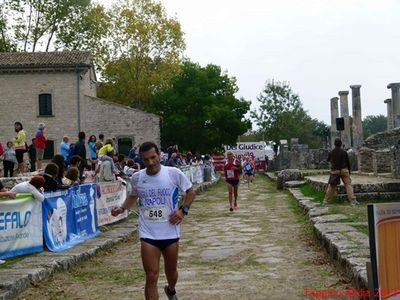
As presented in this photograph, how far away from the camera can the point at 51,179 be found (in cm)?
1121

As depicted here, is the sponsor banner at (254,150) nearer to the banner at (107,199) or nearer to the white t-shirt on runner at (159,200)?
the banner at (107,199)

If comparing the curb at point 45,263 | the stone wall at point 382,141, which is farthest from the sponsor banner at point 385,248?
the stone wall at point 382,141

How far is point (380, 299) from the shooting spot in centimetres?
493

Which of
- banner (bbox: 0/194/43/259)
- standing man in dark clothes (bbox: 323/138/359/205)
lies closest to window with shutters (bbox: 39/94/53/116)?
standing man in dark clothes (bbox: 323/138/359/205)

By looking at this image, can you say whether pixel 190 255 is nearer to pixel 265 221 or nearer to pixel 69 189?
pixel 69 189

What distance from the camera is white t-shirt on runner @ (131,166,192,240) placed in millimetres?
5988

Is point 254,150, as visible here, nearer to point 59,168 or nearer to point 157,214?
point 59,168

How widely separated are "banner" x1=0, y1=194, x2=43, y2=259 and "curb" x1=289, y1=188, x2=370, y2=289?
458cm

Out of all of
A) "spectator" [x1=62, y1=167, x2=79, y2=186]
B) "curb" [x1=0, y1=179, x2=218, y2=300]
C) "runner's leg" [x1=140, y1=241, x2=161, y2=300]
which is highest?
"spectator" [x1=62, y1=167, x2=79, y2=186]

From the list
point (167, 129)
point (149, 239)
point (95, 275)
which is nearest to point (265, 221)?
point (95, 275)

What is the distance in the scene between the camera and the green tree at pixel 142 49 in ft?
163

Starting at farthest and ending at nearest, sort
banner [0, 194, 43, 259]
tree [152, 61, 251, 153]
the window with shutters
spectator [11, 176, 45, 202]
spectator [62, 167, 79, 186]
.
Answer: tree [152, 61, 251, 153] → the window with shutters → spectator [62, 167, 79, 186] → spectator [11, 176, 45, 202] → banner [0, 194, 43, 259]

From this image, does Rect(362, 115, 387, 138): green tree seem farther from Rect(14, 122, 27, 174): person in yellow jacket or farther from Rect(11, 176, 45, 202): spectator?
Rect(11, 176, 45, 202): spectator

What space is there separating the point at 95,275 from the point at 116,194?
6260mm
